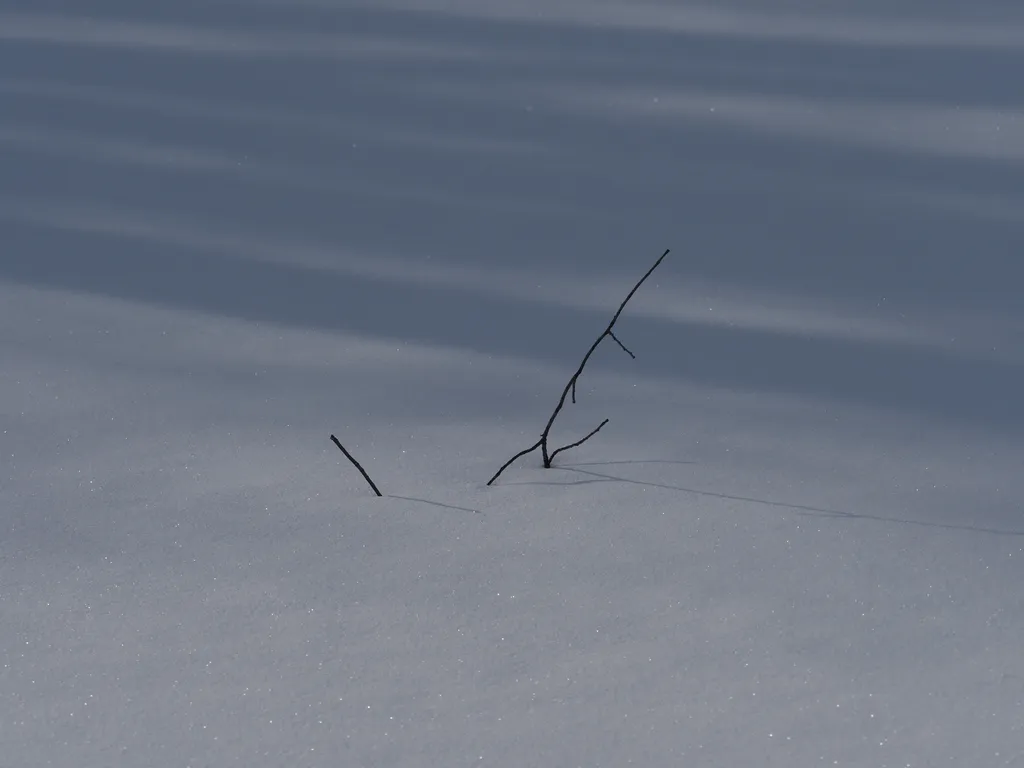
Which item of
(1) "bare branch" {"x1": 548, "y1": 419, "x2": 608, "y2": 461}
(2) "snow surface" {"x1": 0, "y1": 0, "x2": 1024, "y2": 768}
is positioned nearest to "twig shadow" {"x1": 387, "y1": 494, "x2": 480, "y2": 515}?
(2) "snow surface" {"x1": 0, "y1": 0, "x2": 1024, "y2": 768}

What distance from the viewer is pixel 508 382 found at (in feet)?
5.19

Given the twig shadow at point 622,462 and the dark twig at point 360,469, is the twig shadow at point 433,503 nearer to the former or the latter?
the dark twig at point 360,469

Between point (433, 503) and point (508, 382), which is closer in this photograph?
point (433, 503)

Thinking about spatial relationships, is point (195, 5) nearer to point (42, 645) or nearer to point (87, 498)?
point (87, 498)

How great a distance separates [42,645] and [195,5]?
7.26 feet

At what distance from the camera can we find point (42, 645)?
Result: 1029 mm

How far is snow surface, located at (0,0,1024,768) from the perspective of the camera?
37.9 inches

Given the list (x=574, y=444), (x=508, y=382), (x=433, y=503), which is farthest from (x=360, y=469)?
(x=508, y=382)

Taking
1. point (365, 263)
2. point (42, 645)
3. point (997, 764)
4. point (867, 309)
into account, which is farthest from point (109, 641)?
point (867, 309)

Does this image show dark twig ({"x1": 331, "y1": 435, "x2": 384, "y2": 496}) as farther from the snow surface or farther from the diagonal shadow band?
the diagonal shadow band

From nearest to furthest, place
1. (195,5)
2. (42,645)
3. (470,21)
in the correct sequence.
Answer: (42,645), (470,21), (195,5)

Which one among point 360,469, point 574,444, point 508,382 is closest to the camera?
point 360,469

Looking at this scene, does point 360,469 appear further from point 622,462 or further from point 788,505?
point 788,505

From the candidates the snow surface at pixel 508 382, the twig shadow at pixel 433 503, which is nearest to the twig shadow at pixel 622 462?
the snow surface at pixel 508 382
